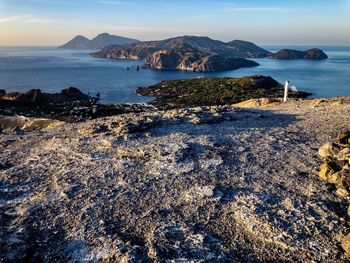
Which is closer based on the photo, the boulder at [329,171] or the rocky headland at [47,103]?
the boulder at [329,171]

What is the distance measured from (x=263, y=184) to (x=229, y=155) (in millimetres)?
2850

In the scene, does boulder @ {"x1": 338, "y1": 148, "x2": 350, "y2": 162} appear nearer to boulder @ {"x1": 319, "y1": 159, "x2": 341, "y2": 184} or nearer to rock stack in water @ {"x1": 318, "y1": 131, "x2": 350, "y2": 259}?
rock stack in water @ {"x1": 318, "y1": 131, "x2": 350, "y2": 259}

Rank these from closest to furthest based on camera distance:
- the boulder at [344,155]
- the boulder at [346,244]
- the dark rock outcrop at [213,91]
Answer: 1. the boulder at [346,244]
2. the boulder at [344,155]
3. the dark rock outcrop at [213,91]

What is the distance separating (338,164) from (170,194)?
6239 mm

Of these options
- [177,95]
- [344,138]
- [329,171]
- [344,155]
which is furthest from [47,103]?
[329,171]

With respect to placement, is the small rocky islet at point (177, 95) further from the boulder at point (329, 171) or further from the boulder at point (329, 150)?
the boulder at point (329, 171)

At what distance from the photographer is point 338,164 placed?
1362 centimetres

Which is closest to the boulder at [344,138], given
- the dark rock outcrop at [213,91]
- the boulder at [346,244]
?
the boulder at [346,244]

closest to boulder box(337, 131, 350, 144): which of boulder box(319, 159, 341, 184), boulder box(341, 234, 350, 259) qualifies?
boulder box(319, 159, 341, 184)

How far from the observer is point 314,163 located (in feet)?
48.2

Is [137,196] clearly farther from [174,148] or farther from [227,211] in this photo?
[174,148]

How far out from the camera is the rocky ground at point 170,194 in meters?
9.43

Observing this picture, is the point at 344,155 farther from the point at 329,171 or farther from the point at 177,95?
the point at 177,95

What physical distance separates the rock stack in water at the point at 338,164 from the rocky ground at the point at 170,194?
1.12ft
